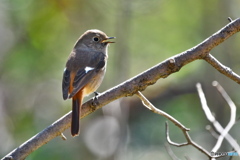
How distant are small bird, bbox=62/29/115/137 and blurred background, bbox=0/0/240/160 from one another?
5.48ft

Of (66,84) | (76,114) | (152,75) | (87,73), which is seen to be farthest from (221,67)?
(87,73)

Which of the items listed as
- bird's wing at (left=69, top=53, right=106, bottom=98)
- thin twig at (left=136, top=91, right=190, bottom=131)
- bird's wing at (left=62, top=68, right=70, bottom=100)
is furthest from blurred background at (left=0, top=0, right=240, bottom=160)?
thin twig at (left=136, top=91, right=190, bottom=131)

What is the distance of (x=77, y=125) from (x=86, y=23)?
22.8 feet

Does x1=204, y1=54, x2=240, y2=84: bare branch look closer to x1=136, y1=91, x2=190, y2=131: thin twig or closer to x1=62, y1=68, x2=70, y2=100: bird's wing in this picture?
x1=136, y1=91, x2=190, y2=131: thin twig

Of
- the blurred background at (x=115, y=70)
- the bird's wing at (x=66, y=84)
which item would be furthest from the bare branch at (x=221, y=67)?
the blurred background at (x=115, y=70)

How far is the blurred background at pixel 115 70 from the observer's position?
8758 mm

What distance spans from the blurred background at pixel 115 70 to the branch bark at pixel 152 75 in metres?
3.99

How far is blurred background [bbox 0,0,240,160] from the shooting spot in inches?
345

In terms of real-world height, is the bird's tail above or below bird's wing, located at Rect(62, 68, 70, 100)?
above

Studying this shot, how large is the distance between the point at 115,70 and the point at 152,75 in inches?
213

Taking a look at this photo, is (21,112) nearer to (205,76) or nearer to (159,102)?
(159,102)

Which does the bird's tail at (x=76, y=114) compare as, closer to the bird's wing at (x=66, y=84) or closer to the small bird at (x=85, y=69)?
the small bird at (x=85, y=69)

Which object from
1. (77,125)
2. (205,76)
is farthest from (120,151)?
(77,125)

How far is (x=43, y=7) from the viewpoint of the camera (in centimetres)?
1020
